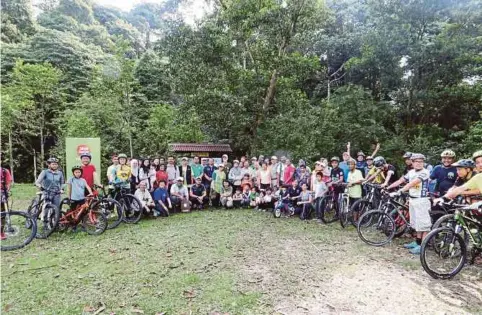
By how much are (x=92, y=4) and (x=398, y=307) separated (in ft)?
139

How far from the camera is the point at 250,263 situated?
467cm

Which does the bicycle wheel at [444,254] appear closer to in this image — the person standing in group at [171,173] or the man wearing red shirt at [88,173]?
the person standing in group at [171,173]

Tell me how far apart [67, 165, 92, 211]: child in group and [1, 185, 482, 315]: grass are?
67cm

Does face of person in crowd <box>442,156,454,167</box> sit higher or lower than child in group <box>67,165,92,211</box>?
higher

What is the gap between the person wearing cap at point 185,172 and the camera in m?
9.01

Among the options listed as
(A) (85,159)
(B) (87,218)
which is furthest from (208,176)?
(B) (87,218)

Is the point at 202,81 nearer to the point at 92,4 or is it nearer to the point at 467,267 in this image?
the point at 467,267

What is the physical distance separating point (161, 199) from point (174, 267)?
3.72 metres

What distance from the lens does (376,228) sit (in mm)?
5633

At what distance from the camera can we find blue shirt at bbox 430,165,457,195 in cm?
541

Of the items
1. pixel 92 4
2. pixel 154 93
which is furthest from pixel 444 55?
pixel 92 4

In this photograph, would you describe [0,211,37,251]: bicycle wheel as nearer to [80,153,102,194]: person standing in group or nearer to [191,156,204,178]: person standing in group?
[80,153,102,194]: person standing in group

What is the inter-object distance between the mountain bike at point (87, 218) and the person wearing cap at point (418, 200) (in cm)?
562

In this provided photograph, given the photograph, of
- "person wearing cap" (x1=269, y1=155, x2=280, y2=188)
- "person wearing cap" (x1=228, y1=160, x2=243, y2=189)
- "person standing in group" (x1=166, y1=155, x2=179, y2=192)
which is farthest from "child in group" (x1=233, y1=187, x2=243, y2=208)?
"person standing in group" (x1=166, y1=155, x2=179, y2=192)
